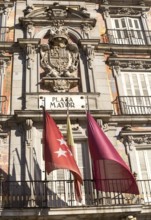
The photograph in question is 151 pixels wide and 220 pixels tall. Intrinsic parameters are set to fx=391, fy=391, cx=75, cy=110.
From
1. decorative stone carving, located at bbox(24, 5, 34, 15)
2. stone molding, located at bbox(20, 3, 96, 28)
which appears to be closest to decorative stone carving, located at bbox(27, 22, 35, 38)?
stone molding, located at bbox(20, 3, 96, 28)

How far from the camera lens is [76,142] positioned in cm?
1443

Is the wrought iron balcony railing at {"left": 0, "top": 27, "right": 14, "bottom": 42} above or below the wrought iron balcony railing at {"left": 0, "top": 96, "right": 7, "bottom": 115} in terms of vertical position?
above

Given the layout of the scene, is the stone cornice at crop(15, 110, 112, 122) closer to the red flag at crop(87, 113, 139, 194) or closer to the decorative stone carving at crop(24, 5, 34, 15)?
the red flag at crop(87, 113, 139, 194)

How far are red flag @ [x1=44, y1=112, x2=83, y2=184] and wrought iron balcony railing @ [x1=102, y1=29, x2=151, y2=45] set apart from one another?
22.8ft

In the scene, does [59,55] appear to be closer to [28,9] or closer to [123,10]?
[28,9]

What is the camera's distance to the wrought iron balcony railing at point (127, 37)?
18.2m

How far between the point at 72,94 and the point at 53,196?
4.32 meters

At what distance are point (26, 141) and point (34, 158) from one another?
2.32 feet

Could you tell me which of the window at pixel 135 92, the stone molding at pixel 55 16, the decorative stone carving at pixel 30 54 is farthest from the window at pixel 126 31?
the decorative stone carving at pixel 30 54

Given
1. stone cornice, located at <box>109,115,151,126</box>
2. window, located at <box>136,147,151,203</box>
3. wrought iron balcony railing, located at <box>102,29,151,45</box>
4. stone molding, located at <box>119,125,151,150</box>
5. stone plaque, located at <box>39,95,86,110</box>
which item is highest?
wrought iron balcony railing, located at <box>102,29,151,45</box>

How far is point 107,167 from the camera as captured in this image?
13.1 metres

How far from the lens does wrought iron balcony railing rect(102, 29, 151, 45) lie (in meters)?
18.2

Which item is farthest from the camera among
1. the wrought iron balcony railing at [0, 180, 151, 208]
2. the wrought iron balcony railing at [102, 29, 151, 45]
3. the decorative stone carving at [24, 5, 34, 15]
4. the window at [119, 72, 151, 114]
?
the decorative stone carving at [24, 5, 34, 15]

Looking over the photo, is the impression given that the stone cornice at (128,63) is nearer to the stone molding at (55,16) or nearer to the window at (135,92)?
the window at (135,92)
